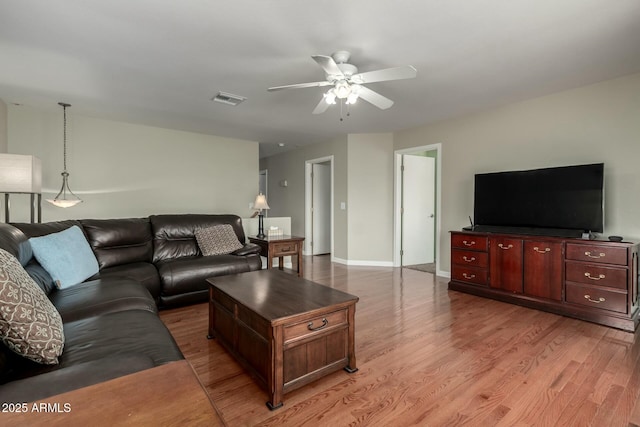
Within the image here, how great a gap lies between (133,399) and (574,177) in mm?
3876

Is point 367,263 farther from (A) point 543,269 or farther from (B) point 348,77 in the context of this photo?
(B) point 348,77

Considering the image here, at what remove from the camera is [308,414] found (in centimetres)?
156

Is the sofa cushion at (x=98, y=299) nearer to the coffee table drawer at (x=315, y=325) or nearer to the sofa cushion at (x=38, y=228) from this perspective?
the sofa cushion at (x=38, y=228)

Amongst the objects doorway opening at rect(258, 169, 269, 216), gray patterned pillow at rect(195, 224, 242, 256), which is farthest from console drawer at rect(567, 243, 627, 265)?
doorway opening at rect(258, 169, 269, 216)

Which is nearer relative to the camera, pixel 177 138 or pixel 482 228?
pixel 482 228

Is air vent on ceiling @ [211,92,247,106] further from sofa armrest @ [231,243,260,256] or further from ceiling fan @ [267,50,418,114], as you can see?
sofa armrest @ [231,243,260,256]

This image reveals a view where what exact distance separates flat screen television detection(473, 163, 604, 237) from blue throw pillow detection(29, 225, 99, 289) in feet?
13.4

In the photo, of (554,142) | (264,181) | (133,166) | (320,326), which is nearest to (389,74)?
(320,326)

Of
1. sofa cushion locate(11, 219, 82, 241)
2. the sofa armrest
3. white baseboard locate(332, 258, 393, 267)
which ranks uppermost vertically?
sofa cushion locate(11, 219, 82, 241)

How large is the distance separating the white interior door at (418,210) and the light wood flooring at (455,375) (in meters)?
2.25

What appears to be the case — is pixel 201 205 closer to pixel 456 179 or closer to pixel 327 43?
pixel 327 43

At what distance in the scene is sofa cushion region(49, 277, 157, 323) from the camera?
1760 millimetres

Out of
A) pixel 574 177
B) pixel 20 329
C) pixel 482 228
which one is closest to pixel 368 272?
pixel 482 228

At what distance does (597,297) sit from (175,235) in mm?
4398
